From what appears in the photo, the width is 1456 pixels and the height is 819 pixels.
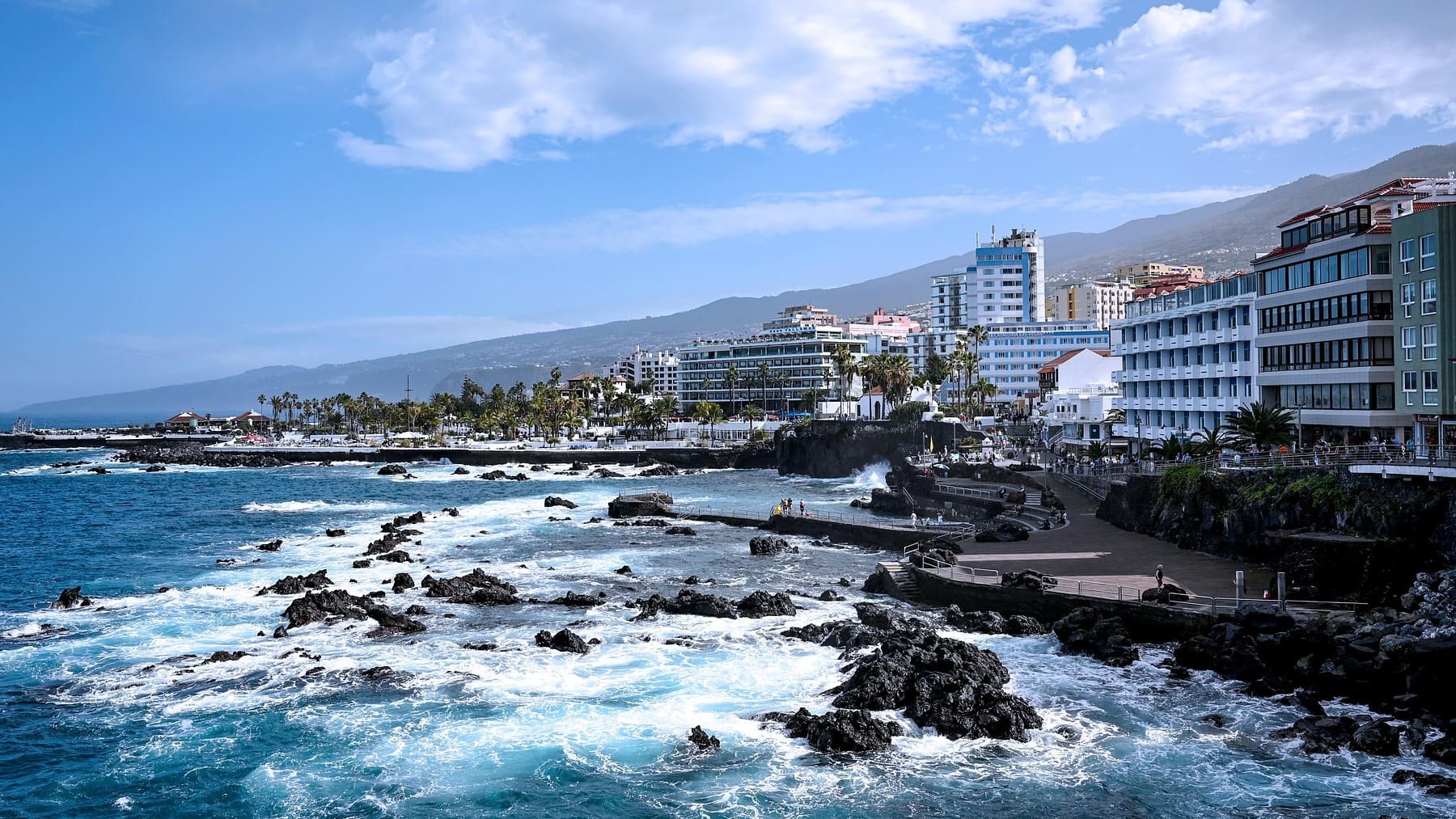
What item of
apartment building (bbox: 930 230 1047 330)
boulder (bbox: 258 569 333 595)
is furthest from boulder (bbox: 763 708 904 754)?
apartment building (bbox: 930 230 1047 330)

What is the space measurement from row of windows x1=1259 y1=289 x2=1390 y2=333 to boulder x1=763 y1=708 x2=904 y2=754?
3191cm

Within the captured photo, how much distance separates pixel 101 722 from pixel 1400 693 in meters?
33.7

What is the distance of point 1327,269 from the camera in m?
44.8

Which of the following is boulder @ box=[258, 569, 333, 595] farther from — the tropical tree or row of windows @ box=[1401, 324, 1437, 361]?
the tropical tree

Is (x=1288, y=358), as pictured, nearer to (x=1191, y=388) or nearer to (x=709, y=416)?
(x=1191, y=388)

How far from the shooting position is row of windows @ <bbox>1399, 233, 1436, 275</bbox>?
122 feet

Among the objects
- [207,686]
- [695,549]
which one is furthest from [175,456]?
[207,686]

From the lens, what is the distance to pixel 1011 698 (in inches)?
973

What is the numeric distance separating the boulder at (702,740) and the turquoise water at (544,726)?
50cm

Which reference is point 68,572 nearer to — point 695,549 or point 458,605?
point 458,605

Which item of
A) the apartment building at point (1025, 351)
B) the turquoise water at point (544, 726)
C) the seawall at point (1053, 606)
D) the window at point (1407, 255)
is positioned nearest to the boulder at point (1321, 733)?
the turquoise water at point (544, 726)

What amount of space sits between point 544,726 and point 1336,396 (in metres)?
39.3

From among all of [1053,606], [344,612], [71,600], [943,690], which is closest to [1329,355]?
[1053,606]

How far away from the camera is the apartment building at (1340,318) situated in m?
41.3
